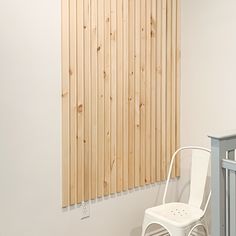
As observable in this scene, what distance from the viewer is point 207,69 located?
10.4ft

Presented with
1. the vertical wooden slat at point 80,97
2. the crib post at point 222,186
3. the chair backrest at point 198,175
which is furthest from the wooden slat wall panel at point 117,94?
the crib post at point 222,186

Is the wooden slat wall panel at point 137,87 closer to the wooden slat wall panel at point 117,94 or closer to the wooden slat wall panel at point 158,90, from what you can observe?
the wooden slat wall panel at point 117,94

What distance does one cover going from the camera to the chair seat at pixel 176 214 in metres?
2.61

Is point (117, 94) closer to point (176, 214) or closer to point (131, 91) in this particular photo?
point (131, 91)

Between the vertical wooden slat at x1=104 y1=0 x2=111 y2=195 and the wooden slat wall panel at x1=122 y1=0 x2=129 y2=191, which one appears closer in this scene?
the vertical wooden slat at x1=104 y1=0 x2=111 y2=195

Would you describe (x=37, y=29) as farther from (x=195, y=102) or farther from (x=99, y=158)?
(x=195, y=102)

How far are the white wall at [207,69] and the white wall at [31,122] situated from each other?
139 centimetres

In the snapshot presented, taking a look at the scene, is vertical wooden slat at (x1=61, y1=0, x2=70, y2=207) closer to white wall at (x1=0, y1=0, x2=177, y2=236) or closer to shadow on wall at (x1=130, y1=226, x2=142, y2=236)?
white wall at (x1=0, y1=0, x2=177, y2=236)

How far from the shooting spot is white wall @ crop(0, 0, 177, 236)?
90.2 inches

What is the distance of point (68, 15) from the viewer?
2.53m

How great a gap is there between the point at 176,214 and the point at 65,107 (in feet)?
4.10

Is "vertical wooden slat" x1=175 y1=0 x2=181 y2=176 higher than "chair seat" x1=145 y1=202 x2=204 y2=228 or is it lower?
higher

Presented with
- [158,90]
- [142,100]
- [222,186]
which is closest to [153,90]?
[158,90]

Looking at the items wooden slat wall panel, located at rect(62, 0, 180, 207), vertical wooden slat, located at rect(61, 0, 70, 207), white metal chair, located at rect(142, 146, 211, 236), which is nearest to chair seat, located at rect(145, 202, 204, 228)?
white metal chair, located at rect(142, 146, 211, 236)
